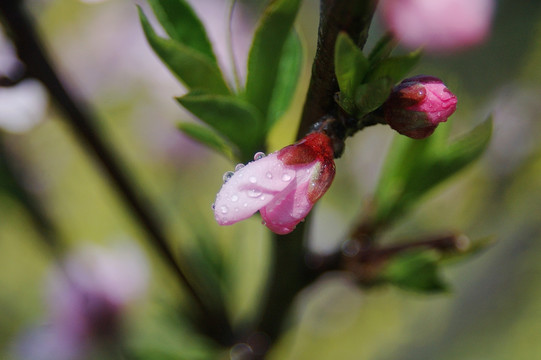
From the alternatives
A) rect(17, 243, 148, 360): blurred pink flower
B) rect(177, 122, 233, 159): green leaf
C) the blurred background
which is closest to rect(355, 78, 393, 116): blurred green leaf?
rect(177, 122, 233, 159): green leaf

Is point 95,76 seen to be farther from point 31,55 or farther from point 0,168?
point 31,55

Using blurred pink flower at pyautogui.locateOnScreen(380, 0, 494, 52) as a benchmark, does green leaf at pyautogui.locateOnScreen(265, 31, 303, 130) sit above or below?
above

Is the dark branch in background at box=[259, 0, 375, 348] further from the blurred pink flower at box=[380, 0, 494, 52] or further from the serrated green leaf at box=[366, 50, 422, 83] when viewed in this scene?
the blurred pink flower at box=[380, 0, 494, 52]

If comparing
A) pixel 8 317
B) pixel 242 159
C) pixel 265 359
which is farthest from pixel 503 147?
pixel 8 317

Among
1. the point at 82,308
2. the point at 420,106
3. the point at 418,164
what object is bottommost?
the point at 82,308

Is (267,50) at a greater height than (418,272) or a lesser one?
greater

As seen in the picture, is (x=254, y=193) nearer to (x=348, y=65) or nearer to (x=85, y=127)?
(x=348, y=65)

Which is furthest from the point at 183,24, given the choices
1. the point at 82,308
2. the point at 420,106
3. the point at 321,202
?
the point at 321,202
